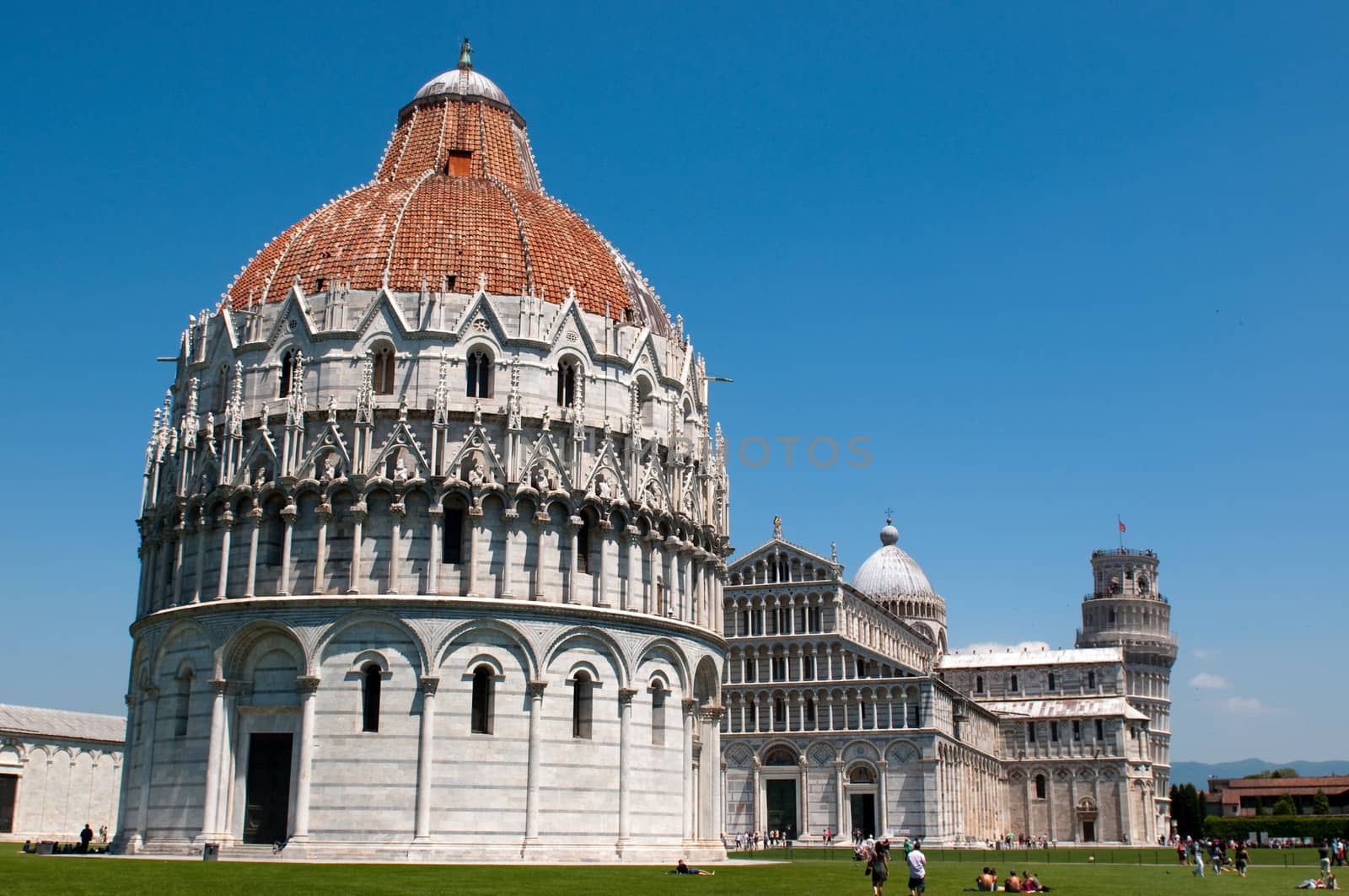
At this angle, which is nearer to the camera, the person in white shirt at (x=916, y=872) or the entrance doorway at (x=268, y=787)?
the person in white shirt at (x=916, y=872)

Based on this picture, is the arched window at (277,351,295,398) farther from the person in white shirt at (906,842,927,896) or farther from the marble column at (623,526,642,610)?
the person in white shirt at (906,842,927,896)

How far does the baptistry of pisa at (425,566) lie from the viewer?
4559cm

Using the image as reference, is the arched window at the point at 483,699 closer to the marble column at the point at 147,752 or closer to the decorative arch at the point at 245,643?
the decorative arch at the point at 245,643

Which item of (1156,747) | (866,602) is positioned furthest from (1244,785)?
(866,602)

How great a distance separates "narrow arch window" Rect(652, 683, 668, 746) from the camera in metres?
50.2

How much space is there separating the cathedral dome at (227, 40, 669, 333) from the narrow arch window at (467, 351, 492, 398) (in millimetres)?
2717

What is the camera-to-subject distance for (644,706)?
162ft

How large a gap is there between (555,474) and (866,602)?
6465cm

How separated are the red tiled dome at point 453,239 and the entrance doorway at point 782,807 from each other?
5149 cm

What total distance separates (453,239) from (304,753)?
19007 millimetres

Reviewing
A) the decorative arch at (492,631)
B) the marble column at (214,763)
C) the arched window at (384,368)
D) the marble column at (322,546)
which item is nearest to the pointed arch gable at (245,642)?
the marble column at (214,763)

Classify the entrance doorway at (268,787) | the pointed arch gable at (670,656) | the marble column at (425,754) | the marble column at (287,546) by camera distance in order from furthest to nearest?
the pointed arch gable at (670,656) < the marble column at (287,546) < the entrance doorway at (268,787) < the marble column at (425,754)

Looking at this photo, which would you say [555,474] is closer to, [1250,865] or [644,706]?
[644,706]

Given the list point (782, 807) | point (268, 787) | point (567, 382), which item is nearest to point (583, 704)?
point (268, 787)
